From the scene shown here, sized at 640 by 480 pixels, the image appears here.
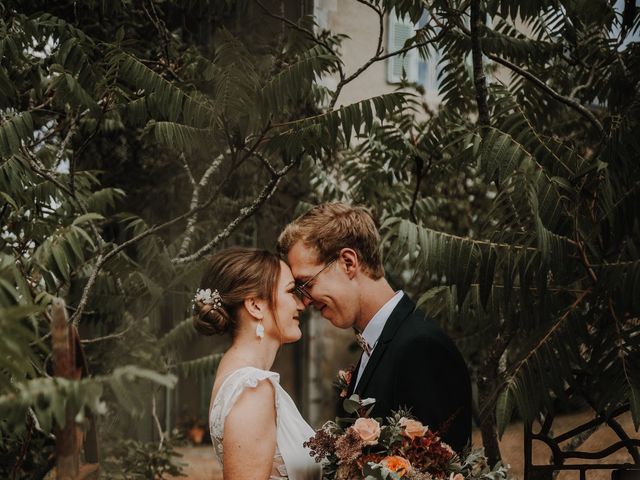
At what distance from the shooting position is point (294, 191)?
945 cm

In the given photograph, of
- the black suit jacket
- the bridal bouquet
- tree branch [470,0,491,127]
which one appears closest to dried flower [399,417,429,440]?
the bridal bouquet

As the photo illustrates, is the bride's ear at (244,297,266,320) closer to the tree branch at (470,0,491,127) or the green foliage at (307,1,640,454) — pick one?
the green foliage at (307,1,640,454)

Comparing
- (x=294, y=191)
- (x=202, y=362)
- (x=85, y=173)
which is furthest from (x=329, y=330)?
(x=85, y=173)

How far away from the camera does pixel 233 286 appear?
3506 mm

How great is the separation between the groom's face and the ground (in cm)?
471

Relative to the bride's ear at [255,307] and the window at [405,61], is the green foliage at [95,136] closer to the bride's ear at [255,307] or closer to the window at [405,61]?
the bride's ear at [255,307]

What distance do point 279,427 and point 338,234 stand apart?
36.5 inches

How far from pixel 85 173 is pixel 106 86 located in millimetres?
923

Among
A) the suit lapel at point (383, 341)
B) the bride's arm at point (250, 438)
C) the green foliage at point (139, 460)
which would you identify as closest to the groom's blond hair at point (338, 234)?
the suit lapel at point (383, 341)

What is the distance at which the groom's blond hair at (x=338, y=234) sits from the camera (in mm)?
3520

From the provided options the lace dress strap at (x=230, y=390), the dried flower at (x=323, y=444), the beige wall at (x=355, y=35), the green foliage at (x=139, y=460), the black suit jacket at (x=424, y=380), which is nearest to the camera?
the dried flower at (x=323, y=444)

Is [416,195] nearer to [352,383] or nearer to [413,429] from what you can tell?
[352,383]

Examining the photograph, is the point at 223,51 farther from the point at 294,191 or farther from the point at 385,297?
the point at 294,191

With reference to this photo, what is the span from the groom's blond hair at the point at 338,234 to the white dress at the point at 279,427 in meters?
0.65
